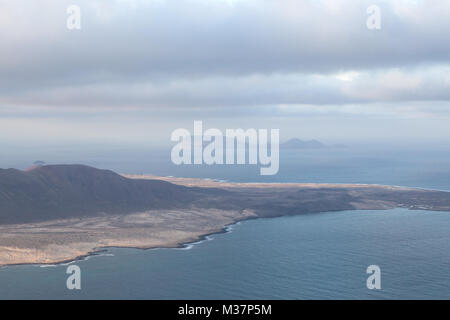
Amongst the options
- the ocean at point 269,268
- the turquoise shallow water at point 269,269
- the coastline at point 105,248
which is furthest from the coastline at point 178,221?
the turquoise shallow water at point 269,269

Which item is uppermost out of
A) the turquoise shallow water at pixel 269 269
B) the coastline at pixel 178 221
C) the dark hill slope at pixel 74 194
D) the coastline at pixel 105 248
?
the dark hill slope at pixel 74 194

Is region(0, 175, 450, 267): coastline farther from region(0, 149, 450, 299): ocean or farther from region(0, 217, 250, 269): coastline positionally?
region(0, 149, 450, 299): ocean

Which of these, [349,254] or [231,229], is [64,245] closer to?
[231,229]

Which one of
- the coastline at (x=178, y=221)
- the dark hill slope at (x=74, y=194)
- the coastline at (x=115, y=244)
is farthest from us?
the dark hill slope at (x=74, y=194)

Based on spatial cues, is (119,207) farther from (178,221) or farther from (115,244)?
(115,244)

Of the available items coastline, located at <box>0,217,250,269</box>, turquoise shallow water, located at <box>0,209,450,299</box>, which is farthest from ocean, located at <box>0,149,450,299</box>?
coastline, located at <box>0,217,250,269</box>

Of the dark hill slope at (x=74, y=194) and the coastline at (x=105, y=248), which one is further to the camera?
the dark hill slope at (x=74, y=194)

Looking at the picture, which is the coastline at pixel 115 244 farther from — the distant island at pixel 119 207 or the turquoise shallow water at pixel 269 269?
the turquoise shallow water at pixel 269 269

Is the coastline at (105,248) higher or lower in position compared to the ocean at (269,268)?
higher
